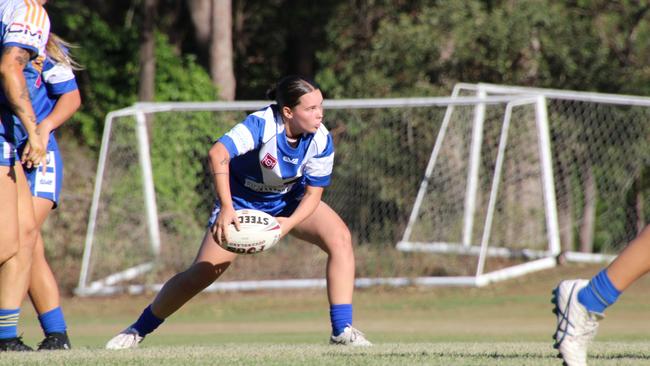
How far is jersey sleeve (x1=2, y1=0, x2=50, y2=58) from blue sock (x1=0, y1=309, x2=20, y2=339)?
60.9 inches

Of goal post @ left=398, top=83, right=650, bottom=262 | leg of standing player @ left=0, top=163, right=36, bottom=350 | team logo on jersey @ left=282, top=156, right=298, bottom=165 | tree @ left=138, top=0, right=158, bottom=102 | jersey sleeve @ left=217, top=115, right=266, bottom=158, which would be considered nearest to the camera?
leg of standing player @ left=0, top=163, right=36, bottom=350

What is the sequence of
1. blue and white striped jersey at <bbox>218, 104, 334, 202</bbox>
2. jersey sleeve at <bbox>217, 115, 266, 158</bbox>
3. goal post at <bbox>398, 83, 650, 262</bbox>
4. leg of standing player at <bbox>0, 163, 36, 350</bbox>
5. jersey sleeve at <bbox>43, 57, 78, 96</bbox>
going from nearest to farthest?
leg of standing player at <bbox>0, 163, 36, 350</bbox> → jersey sleeve at <bbox>217, 115, 266, 158</bbox> → blue and white striped jersey at <bbox>218, 104, 334, 202</bbox> → jersey sleeve at <bbox>43, 57, 78, 96</bbox> → goal post at <bbox>398, 83, 650, 262</bbox>

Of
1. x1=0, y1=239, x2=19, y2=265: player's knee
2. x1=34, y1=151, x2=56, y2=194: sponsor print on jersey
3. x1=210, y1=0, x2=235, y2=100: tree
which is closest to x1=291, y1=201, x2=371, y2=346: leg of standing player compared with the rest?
x1=34, y1=151, x2=56, y2=194: sponsor print on jersey

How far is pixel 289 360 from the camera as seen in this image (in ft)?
18.2

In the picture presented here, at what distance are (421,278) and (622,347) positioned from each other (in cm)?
842

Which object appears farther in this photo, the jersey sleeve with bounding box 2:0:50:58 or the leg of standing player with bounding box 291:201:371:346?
the leg of standing player with bounding box 291:201:371:346

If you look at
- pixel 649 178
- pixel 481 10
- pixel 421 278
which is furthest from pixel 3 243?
pixel 481 10

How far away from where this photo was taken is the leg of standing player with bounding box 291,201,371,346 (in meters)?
7.00

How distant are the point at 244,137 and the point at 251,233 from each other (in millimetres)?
582

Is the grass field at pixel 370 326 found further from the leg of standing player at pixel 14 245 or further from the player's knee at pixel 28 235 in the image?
the player's knee at pixel 28 235

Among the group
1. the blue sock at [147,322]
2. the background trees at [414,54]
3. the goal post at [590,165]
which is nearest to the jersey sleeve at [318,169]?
the blue sock at [147,322]

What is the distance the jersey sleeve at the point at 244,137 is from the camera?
6324 mm

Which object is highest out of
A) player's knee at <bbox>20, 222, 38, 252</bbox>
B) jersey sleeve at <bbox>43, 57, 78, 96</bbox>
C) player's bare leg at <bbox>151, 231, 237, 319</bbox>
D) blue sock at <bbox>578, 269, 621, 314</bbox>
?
jersey sleeve at <bbox>43, 57, 78, 96</bbox>

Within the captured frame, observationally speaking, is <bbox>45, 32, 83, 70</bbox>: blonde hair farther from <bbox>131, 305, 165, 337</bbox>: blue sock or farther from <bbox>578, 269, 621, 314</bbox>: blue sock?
<bbox>578, 269, 621, 314</bbox>: blue sock
